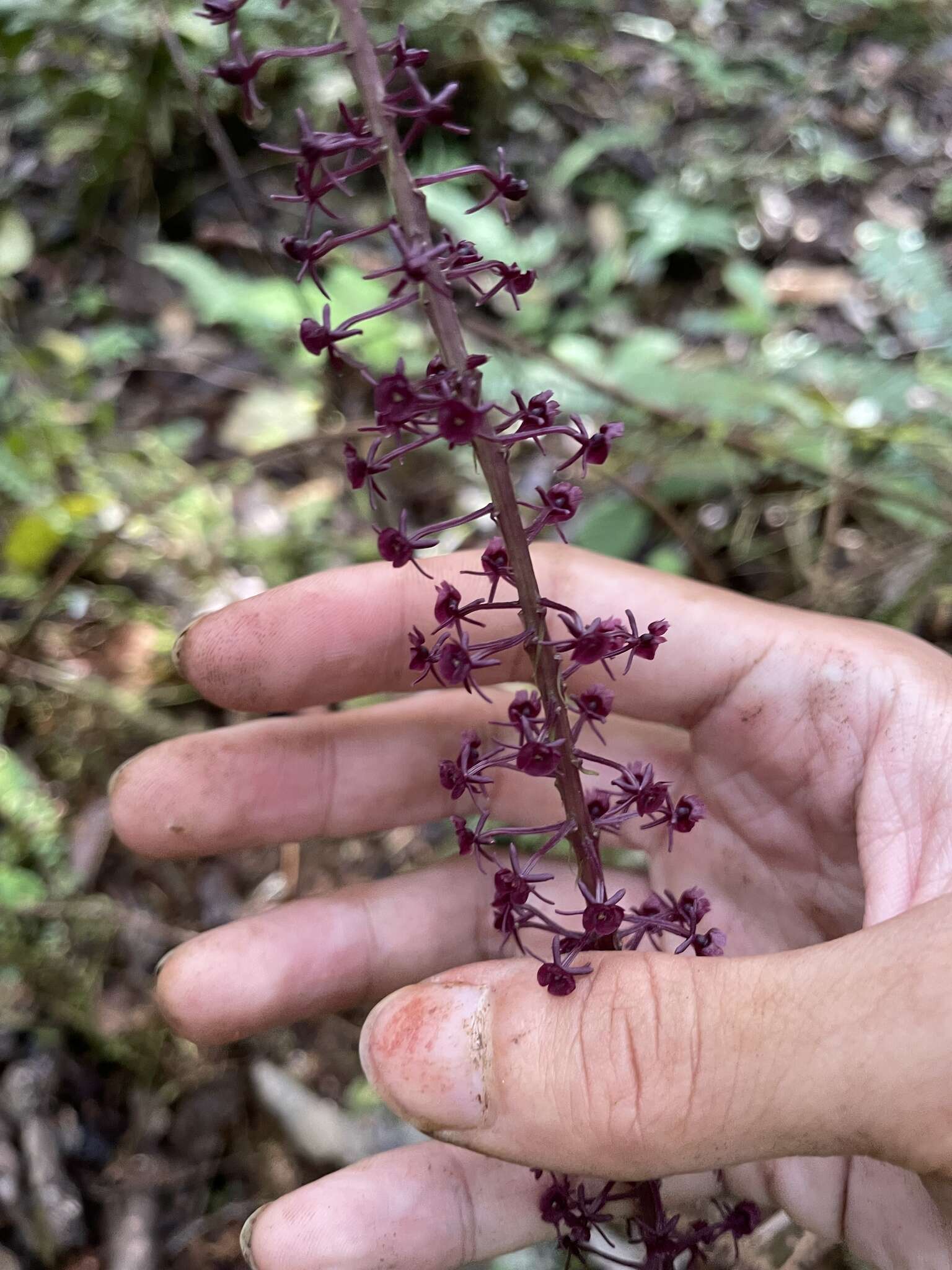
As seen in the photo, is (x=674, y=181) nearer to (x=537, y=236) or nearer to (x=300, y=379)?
(x=537, y=236)

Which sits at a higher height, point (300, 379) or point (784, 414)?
point (300, 379)

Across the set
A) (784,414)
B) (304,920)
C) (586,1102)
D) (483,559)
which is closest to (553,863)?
(304,920)

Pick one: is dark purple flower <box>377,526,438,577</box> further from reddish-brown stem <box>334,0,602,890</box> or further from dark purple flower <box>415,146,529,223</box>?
dark purple flower <box>415,146,529,223</box>

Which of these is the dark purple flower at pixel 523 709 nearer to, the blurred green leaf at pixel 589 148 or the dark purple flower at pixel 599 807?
the dark purple flower at pixel 599 807

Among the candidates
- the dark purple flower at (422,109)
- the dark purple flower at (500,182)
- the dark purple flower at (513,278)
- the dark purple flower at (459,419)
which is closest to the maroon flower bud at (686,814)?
the dark purple flower at (459,419)

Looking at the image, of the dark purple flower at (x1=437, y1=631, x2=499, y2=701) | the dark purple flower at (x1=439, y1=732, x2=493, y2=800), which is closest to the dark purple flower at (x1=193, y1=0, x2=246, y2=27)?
the dark purple flower at (x1=437, y1=631, x2=499, y2=701)

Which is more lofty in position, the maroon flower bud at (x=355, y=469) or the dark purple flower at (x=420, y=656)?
the maroon flower bud at (x=355, y=469)

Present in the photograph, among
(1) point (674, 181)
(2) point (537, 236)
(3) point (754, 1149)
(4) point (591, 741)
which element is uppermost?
(1) point (674, 181)
